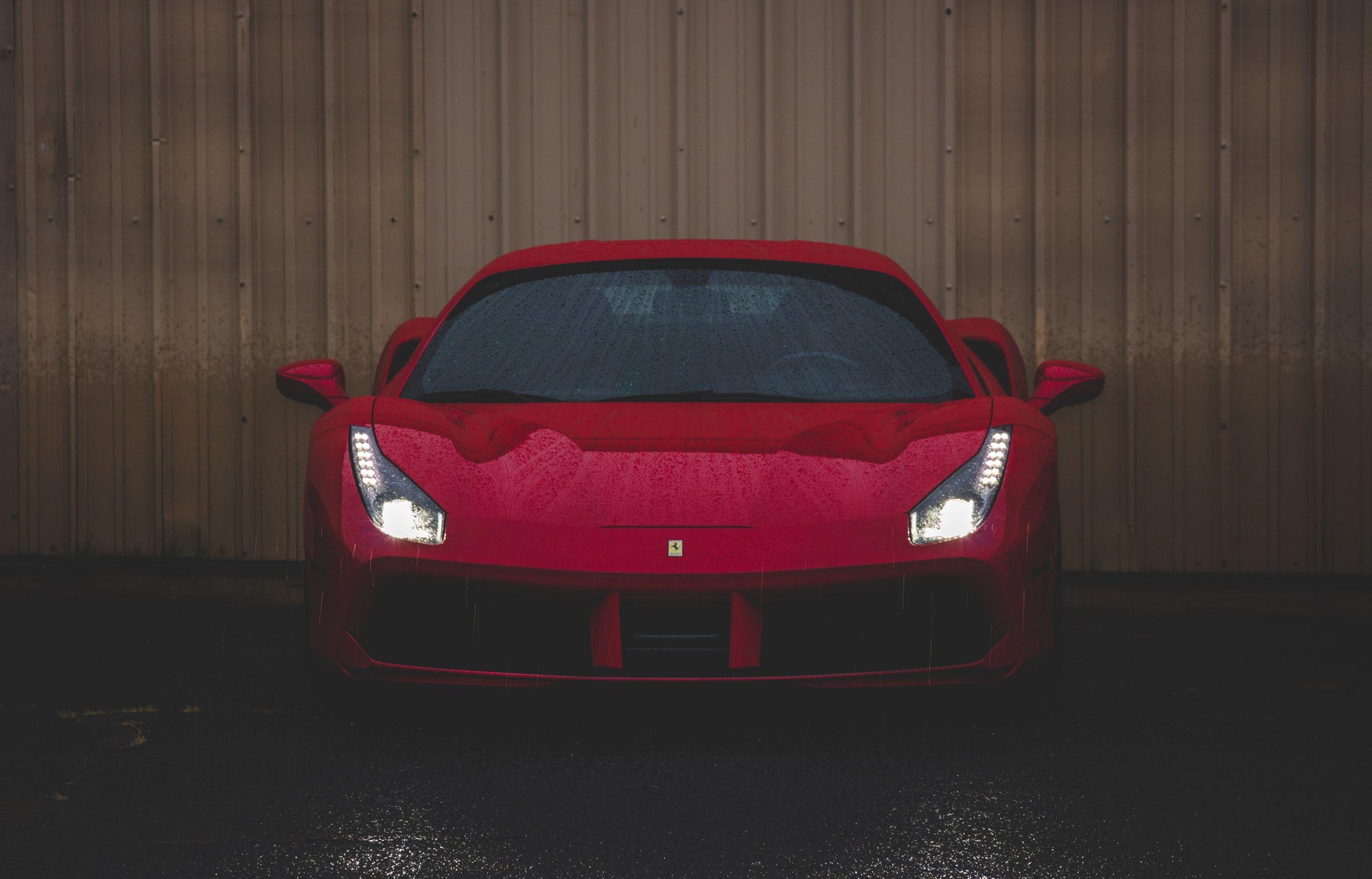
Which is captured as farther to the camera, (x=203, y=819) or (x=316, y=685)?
(x=316, y=685)

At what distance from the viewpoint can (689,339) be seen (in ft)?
14.4

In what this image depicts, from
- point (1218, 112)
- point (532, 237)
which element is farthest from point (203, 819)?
point (1218, 112)

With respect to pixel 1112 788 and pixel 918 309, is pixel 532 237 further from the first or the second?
pixel 1112 788

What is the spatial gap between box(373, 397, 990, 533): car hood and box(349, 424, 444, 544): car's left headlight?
29 mm

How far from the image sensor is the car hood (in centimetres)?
340

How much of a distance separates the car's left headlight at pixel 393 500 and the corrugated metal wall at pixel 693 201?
383 centimetres

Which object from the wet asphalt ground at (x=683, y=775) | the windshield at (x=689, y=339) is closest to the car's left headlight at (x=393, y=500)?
the wet asphalt ground at (x=683, y=775)

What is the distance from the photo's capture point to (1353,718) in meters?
3.96

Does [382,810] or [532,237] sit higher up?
[532,237]

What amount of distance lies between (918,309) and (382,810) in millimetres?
2363

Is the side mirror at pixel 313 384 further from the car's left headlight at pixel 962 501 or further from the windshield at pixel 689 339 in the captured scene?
the car's left headlight at pixel 962 501

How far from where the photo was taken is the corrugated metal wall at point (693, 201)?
23.1 ft

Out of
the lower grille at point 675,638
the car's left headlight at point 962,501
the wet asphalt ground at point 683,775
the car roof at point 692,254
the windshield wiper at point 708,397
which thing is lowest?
the wet asphalt ground at point 683,775

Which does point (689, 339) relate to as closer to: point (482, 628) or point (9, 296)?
point (482, 628)
